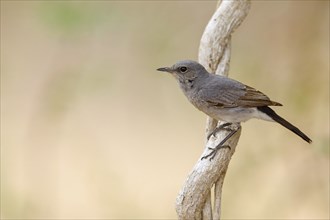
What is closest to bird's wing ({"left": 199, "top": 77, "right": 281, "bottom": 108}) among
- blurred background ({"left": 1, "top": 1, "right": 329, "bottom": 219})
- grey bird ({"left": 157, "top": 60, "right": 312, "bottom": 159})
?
grey bird ({"left": 157, "top": 60, "right": 312, "bottom": 159})

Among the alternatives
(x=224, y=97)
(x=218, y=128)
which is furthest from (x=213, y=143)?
(x=224, y=97)

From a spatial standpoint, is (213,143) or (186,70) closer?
(213,143)

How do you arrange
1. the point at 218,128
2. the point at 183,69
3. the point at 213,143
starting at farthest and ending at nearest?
the point at 183,69 → the point at 218,128 → the point at 213,143

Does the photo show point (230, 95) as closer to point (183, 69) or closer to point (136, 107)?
point (183, 69)

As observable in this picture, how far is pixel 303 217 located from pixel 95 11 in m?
1.15

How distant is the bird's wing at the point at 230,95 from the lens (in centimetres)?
148

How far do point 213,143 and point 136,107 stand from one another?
1.52 metres

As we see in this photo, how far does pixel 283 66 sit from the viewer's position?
8.46ft

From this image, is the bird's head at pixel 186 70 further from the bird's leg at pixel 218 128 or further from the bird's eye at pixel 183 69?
the bird's leg at pixel 218 128

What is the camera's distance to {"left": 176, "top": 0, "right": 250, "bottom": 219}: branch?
1294 mm

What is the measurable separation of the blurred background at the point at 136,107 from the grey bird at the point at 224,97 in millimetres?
342

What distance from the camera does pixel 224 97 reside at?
60.9 inches

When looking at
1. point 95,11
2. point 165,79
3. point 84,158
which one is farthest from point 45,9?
point 165,79

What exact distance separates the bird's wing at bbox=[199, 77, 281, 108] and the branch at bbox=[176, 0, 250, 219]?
1.7 inches
